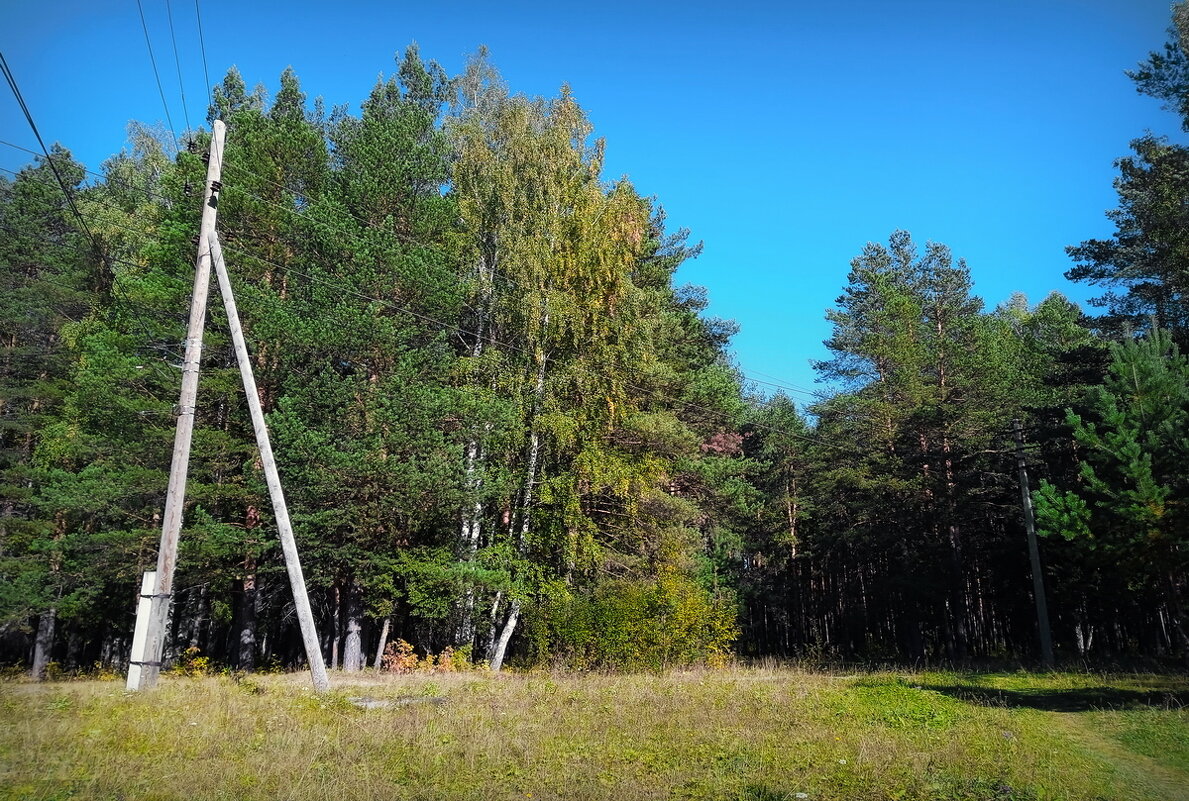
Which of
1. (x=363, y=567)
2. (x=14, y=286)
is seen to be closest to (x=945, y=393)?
(x=363, y=567)

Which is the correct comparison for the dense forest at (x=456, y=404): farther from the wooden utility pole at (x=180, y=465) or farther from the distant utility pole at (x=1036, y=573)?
the wooden utility pole at (x=180, y=465)

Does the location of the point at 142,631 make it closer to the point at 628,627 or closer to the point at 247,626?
the point at 247,626

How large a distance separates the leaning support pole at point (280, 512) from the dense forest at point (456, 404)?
121 inches

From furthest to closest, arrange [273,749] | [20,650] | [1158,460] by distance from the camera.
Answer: [20,650] → [1158,460] → [273,749]

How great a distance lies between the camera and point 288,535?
1112 cm

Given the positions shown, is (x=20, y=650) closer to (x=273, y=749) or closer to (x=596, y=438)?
(x=596, y=438)

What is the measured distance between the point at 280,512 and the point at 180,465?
1.69 meters

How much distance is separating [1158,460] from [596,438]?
12.6 metres

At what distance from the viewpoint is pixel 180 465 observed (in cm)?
1092

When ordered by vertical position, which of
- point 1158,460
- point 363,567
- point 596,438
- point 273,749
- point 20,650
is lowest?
point 20,650

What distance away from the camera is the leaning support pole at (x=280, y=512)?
431 inches

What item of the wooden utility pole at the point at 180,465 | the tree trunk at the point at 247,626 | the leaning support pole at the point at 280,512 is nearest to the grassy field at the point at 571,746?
the leaning support pole at the point at 280,512

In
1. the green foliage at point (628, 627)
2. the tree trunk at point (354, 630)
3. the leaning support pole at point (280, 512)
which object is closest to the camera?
the leaning support pole at point (280, 512)

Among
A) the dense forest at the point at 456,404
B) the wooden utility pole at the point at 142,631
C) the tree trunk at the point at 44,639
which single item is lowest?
the tree trunk at the point at 44,639
